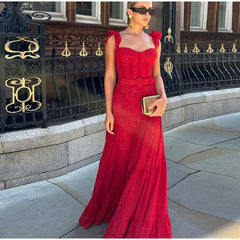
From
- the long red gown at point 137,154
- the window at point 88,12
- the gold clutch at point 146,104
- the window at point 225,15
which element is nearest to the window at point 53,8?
the window at point 88,12

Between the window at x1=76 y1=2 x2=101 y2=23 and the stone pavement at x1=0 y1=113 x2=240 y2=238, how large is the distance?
537cm

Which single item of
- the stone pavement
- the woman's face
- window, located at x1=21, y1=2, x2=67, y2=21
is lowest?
the stone pavement

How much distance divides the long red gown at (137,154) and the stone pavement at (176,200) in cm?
42

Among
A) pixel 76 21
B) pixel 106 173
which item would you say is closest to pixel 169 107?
pixel 76 21

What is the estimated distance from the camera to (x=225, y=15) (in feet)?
50.6

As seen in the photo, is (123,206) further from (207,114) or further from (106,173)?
(207,114)

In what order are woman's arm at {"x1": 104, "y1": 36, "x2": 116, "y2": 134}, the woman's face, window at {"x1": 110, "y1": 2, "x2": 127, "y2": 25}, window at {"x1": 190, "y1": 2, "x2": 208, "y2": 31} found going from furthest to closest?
window at {"x1": 190, "y1": 2, "x2": 208, "y2": 31} < window at {"x1": 110, "y1": 2, "x2": 127, "y2": 25} < woman's arm at {"x1": 104, "y1": 36, "x2": 116, "y2": 134} < the woman's face

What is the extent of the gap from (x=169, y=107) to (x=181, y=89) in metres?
0.83

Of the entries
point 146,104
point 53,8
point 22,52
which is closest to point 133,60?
point 146,104

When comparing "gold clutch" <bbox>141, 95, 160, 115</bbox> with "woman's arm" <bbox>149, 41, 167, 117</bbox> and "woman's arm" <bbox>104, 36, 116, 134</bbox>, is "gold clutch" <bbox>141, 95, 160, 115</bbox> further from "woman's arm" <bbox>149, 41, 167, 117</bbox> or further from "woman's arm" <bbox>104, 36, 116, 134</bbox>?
"woman's arm" <bbox>104, 36, 116, 134</bbox>

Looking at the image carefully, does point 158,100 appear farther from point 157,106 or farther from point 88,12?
point 88,12

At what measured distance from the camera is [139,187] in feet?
10.4

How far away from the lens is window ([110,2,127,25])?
11.2 metres

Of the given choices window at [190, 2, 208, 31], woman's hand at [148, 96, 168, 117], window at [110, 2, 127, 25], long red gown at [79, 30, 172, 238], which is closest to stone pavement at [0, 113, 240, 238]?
long red gown at [79, 30, 172, 238]
